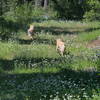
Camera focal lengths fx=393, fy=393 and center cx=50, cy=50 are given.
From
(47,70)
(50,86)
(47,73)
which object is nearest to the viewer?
(50,86)

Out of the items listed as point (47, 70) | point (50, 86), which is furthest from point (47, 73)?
point (50, 86)

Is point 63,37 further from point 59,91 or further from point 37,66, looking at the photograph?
point 59,91

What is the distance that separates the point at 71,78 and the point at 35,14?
26062 millimetres

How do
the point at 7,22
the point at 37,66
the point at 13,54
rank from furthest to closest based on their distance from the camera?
the point at 7,22, the point at 13,54, the point at 37,66

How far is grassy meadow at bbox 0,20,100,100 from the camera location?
Answer: 8.05 meters

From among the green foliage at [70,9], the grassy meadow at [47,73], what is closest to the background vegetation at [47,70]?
the grassy meadow at [47,73]

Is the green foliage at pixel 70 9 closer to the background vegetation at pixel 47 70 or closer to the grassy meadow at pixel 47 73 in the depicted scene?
the background vegetation at pixel 47 70

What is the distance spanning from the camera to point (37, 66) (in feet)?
37.0

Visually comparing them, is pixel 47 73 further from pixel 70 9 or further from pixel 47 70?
pixel 70 9

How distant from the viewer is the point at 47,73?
10.5 metres

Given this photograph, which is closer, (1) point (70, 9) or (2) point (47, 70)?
(2) point (47, 70)

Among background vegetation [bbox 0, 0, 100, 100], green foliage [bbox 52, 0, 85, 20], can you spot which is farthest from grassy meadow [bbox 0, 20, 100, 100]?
green foliage [bbox 52, 0, 85, 20]

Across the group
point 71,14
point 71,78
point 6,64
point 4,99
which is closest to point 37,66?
point 6,64

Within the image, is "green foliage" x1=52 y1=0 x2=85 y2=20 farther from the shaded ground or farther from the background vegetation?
the shaded ground
